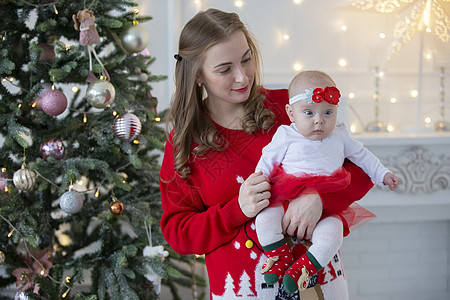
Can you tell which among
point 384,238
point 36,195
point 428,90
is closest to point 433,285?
point 384,238

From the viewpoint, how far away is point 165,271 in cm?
196

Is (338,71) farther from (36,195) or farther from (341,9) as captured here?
(36,195)

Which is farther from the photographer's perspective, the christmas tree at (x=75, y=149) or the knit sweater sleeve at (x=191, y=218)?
the christmas tree at (x=75, y=149)

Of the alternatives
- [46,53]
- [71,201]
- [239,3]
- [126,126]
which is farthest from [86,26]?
[239,3]

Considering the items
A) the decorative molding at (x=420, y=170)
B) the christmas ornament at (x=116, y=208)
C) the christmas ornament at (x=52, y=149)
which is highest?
the christmas ornament at (x=52, y=149)

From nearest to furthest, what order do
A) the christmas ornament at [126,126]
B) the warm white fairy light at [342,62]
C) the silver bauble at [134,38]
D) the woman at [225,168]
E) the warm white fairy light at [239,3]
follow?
the woman at [225,168] < the christmas ornament at [126,126] < the silver bauble at [134,38] < the warm white fairy light at [239,3] < the warm white fairy light at [342,62]

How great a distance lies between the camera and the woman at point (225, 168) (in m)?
1.28

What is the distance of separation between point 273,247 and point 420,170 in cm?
172

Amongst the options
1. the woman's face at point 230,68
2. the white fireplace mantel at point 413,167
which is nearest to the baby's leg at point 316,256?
the woman's face at point 230,68

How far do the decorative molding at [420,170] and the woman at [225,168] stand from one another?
4.51 ft

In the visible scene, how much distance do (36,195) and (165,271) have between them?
73cm

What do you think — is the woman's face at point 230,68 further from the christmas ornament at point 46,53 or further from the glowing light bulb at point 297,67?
the glowing light bulb at point 297,67

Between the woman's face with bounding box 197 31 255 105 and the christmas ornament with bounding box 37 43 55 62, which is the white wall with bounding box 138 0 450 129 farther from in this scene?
the woman's face with bounding box 197 31 255 105

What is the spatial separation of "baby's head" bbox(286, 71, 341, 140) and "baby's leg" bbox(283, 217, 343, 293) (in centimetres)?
24
